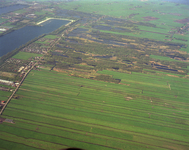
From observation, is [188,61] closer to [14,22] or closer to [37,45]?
[37,45]

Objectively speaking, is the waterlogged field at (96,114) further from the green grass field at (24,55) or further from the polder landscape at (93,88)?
the green grass field at (24,55)

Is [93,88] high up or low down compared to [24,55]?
down

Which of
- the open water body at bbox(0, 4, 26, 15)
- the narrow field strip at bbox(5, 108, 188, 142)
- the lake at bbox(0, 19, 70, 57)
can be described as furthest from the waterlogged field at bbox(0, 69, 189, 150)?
the open water body at bbox(0, 4, 26, 15)

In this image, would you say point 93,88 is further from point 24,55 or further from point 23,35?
point 23,35

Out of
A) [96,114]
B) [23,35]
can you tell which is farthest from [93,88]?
[23,35]

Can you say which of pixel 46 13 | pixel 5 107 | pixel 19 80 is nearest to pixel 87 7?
pixel 46 13

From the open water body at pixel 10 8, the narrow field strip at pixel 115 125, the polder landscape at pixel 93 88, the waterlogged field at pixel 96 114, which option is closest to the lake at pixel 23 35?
the polder landscape at pixel 93 88
